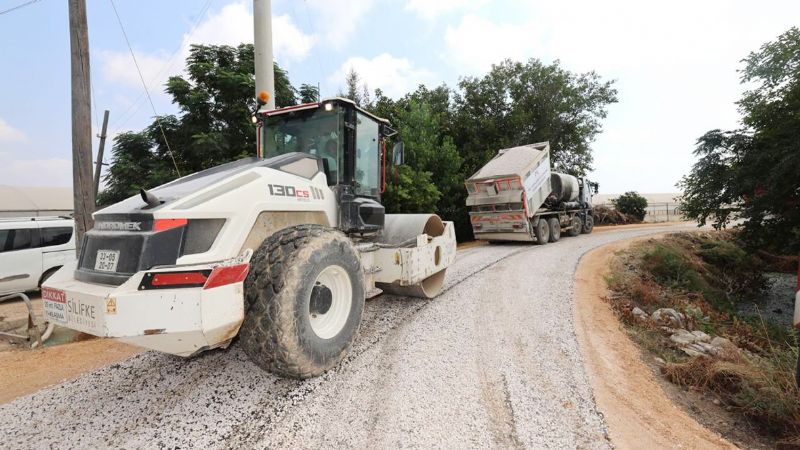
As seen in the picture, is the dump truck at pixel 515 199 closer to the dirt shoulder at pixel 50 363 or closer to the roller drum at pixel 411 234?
the roller drum at pixel 411 234

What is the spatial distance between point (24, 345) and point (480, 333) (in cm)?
640

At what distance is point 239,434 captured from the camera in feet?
8.80

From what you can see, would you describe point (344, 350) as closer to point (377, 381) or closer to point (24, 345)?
point (377, 381)

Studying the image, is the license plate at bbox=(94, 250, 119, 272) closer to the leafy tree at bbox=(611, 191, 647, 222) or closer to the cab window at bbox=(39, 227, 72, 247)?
the cab window at bbox=(39, 227, 72, 247)

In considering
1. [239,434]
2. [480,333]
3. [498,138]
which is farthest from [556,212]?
[239,434]

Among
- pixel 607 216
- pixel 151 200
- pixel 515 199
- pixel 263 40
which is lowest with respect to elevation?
pixel 607 216

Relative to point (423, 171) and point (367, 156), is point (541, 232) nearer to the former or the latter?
point (423, 171)

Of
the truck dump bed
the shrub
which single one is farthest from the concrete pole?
the shrub

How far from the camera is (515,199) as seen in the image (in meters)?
12.1

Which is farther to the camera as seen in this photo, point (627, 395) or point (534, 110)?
point (534, 110)

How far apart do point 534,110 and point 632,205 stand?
A: 1231 centimetres

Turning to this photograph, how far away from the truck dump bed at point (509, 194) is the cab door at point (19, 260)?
470 inches

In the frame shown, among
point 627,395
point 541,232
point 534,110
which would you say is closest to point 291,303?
point 627,395

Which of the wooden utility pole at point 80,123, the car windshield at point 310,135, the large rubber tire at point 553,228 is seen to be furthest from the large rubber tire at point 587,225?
the wooden utility pole at point 80,123
